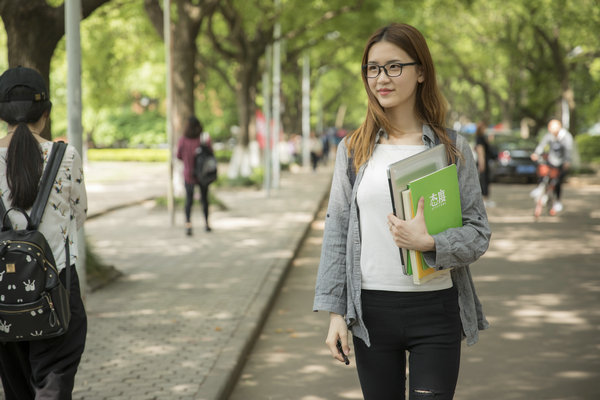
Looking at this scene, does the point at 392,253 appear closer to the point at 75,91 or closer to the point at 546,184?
the point at 75,91

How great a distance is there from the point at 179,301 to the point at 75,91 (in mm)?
2604

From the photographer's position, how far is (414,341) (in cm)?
288

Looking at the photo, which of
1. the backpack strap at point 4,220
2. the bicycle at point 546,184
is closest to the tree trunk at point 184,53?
the bicycle at point 546,184

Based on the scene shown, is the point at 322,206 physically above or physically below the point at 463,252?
below

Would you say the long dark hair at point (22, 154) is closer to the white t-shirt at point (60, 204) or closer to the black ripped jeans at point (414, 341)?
the white t-shirt at point (60, 204)

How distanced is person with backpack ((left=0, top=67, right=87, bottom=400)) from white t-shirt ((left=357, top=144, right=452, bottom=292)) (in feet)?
4.07

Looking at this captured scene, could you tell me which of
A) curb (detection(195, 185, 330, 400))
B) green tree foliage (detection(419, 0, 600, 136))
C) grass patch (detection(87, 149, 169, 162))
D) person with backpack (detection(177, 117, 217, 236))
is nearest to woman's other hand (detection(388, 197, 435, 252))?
curb (detection(195, 185, 330, 400))

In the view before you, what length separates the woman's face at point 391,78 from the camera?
9.62ft

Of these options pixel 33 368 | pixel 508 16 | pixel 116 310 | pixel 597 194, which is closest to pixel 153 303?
pixel 116 310

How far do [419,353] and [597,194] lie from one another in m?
21.6

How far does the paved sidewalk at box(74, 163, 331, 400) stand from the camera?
213 inches

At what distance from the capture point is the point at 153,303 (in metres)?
7.95

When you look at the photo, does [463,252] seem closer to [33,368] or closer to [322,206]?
[33,368]

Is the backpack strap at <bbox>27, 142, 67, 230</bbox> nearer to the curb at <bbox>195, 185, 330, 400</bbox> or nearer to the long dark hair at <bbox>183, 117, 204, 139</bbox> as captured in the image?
the curb at <bbox>195, 185, 330, 400</bbox>
